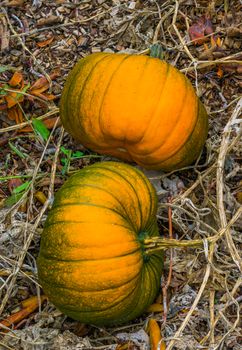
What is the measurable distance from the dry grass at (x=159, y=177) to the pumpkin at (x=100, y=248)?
18cm

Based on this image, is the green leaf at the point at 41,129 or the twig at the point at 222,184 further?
the green leaf at the point at 41,129

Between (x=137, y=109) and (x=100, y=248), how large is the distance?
1.99 feet

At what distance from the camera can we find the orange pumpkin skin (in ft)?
9.96

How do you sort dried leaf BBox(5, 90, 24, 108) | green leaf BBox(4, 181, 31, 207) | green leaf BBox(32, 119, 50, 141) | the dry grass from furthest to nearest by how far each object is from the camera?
1. dried leaf BBox(5, 90, 24, 108)
2. green leaf BBox(32, 119, 50, 141)
3. green leaf BBox(4, 181, 31, 207)
4. the dry grass

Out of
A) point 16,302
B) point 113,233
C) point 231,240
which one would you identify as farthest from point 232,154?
point 16,302

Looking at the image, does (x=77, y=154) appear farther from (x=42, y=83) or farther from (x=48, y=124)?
(x=42, y=83)

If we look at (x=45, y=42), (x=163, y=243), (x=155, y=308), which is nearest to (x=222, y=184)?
(x=163, y=243)

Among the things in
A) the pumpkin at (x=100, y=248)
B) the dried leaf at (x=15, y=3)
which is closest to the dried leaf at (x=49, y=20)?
the dried leaf at (x=15, y=3)

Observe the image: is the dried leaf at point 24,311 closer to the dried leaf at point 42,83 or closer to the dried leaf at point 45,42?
the dried leaf at point 42,83

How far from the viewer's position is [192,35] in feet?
12.0

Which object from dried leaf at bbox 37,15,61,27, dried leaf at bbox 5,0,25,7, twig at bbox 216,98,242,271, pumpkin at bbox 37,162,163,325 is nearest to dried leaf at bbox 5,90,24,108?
Result: dried leaf at bbox 37,15,61,27

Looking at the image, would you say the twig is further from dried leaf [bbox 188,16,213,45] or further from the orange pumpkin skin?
dried leaf [bbox 188,16,213,45]

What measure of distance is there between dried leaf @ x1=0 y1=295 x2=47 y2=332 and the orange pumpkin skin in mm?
701

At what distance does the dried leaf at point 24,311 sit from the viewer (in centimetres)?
313
